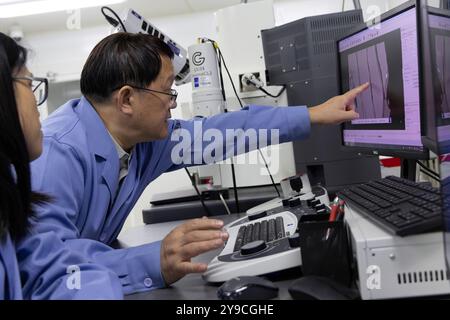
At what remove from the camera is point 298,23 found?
1.34 meters

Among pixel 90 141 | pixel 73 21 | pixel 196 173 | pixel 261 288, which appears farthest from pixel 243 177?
pixel 73 21

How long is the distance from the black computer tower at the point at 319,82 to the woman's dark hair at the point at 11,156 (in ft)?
3.06

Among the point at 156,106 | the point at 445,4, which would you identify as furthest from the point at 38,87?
the point at 445,4

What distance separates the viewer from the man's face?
107 cm

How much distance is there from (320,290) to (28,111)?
51 cm

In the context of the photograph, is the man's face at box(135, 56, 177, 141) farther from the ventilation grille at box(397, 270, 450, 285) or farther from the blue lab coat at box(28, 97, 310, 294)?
the ventilation grille at box(397, 270, 450, 285)

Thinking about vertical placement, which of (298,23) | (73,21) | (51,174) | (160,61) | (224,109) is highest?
(73,21)

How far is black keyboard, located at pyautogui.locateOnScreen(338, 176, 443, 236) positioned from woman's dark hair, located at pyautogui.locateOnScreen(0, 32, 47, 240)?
0.56m

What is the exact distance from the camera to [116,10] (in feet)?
11.1

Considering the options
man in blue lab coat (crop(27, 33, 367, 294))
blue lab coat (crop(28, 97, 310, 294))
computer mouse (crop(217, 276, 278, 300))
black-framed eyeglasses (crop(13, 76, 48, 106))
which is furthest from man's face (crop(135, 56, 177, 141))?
computer mouse (crop(217, 276, 278, 300))
